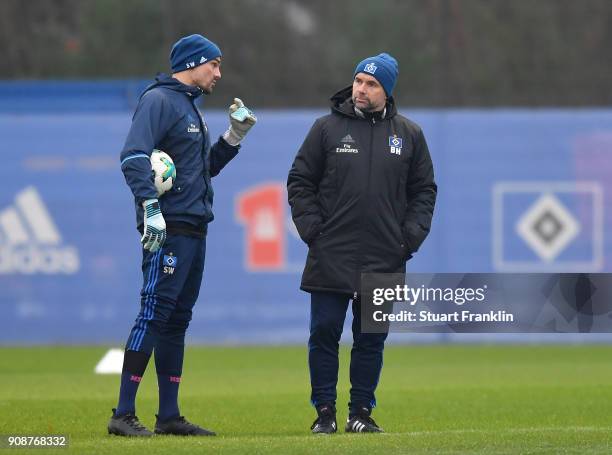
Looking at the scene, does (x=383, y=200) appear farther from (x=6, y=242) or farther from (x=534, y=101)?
(x=534, y=101)

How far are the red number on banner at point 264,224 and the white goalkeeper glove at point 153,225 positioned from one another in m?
9.02

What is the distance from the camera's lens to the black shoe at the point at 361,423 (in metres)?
7.96

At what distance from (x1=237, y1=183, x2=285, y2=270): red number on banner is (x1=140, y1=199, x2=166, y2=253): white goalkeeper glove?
29.6 ft

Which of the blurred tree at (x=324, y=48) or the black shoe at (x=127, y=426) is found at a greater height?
the blurred tree at (x=324, y=48)

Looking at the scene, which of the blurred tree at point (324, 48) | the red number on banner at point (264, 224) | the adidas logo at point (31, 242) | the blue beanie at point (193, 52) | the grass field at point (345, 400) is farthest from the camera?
the blurred tree at point (324, 48)

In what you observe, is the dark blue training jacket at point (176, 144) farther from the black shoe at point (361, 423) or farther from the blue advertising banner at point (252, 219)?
the blue advertising banner at point (252, 219)

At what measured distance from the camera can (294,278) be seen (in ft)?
55.0

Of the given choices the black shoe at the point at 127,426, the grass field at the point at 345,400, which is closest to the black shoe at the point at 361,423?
the grass field at the point at 345,400

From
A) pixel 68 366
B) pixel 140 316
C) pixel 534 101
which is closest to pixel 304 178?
pixel 140 316

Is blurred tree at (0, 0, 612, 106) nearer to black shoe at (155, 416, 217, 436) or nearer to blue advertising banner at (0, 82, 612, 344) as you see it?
blue advertising banner at (0, 82, 612, 344)

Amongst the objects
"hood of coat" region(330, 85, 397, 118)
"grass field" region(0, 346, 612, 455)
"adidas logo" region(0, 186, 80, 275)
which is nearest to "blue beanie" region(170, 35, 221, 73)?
A: "hood of coat" region(330, 85, 397, 118)

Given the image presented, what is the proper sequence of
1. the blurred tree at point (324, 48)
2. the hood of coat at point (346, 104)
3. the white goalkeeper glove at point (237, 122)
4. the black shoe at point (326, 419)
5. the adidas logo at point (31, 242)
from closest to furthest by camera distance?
the black shoe at point (326, 419) → the hood of coat at point (346, 104) → the white goalkeeper glove at point (237, 122) → the adidas logo at point (31, 242) → the blurred tree at point (324, 48)

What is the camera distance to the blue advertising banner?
660 inches

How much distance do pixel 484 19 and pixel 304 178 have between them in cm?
1146
